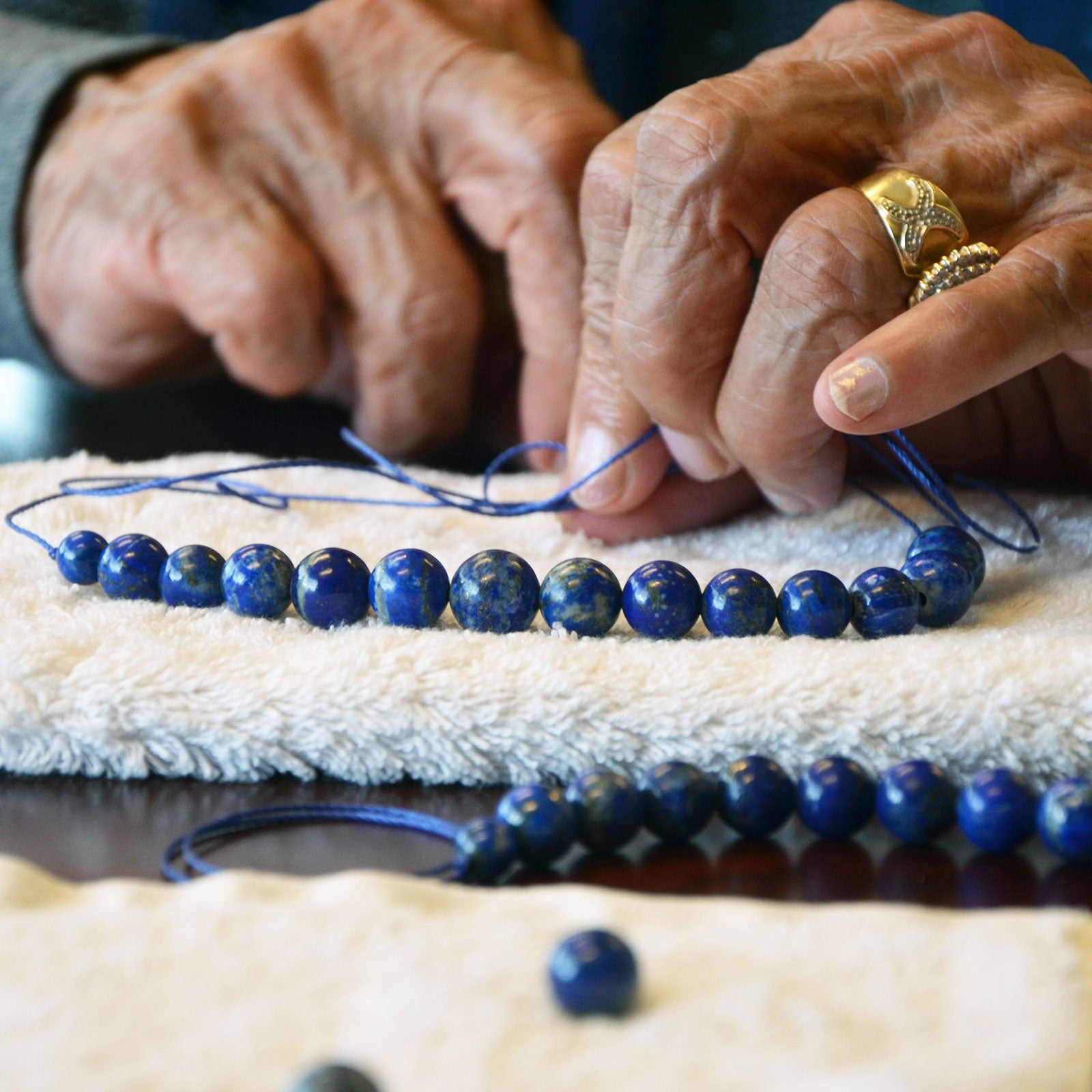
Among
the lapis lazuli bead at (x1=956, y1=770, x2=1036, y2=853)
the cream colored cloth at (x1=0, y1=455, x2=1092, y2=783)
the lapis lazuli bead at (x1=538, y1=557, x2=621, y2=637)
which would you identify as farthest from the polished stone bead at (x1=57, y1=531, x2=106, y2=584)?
the lapis lazuli bead at (x1=956, y1=770, x2=1036, y2=853)

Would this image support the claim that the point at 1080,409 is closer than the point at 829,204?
No

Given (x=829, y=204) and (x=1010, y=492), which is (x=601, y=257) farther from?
A: (x=1010, y=492)

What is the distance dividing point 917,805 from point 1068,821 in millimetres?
48

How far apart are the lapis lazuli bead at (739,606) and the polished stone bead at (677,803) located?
0.17 m

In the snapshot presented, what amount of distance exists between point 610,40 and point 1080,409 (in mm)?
1066

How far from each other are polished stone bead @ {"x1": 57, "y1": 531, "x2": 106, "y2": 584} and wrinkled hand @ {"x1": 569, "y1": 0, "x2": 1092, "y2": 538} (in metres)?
0.29

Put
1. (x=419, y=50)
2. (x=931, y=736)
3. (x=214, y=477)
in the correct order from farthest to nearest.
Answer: (x=419, y=50)
(x=214, y=477)
(x=931, y=736)

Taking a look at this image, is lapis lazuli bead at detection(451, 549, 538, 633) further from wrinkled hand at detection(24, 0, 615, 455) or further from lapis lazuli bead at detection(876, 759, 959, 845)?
wrinkled hand at detection(24, 0, 615, 455)

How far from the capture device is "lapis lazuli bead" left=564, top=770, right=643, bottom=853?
16.2 inches

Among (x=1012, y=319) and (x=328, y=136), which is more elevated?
(x=1012, y=319)

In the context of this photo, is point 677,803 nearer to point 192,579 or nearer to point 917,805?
point 917,805

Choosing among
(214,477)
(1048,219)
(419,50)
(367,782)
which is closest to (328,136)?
(419,50)

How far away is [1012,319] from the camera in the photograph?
62 centimetres

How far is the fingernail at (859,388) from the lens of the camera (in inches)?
23.2
